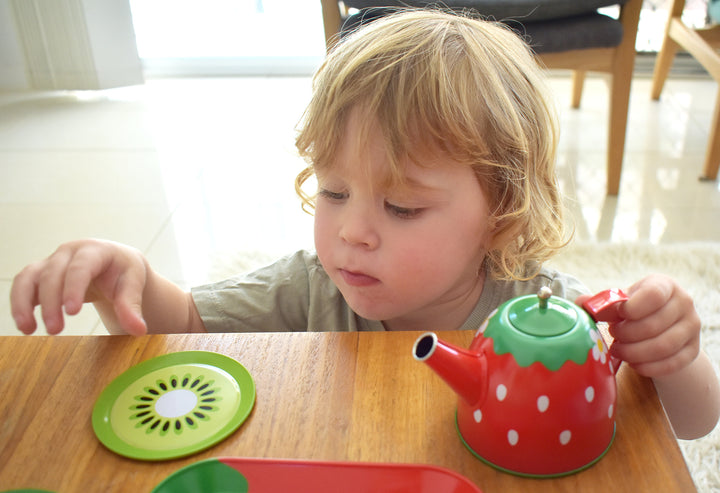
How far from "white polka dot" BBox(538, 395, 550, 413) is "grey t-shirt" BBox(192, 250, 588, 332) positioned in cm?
40

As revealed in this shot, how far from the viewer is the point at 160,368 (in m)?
0.55

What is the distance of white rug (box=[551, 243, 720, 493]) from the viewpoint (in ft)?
5.00

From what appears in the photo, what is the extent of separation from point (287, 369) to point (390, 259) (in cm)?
16

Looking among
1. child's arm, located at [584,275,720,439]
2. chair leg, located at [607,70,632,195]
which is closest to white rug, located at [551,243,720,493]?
chair leg, located at [607,70,632,195]

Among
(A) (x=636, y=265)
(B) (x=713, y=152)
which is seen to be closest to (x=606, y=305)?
(A) (x=636, y=265)

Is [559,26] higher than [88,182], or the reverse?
[559,26]

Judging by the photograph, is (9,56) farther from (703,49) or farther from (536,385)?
(536,385)

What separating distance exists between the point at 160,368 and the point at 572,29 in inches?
58.8

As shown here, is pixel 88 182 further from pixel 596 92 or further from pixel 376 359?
pixel 596 92

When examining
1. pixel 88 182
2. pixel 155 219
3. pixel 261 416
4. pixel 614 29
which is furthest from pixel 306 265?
pixel 88 182

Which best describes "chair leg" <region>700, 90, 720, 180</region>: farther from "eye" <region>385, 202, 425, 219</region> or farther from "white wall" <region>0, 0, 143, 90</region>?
"white wall" <region>0, 0, 143, 90</region>

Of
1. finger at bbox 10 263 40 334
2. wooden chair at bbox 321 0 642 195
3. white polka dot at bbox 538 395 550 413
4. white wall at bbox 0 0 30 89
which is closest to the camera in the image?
white polka dot at bbox 538 395 550 413

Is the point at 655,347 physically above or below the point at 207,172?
above

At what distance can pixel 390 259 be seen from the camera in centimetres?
65
